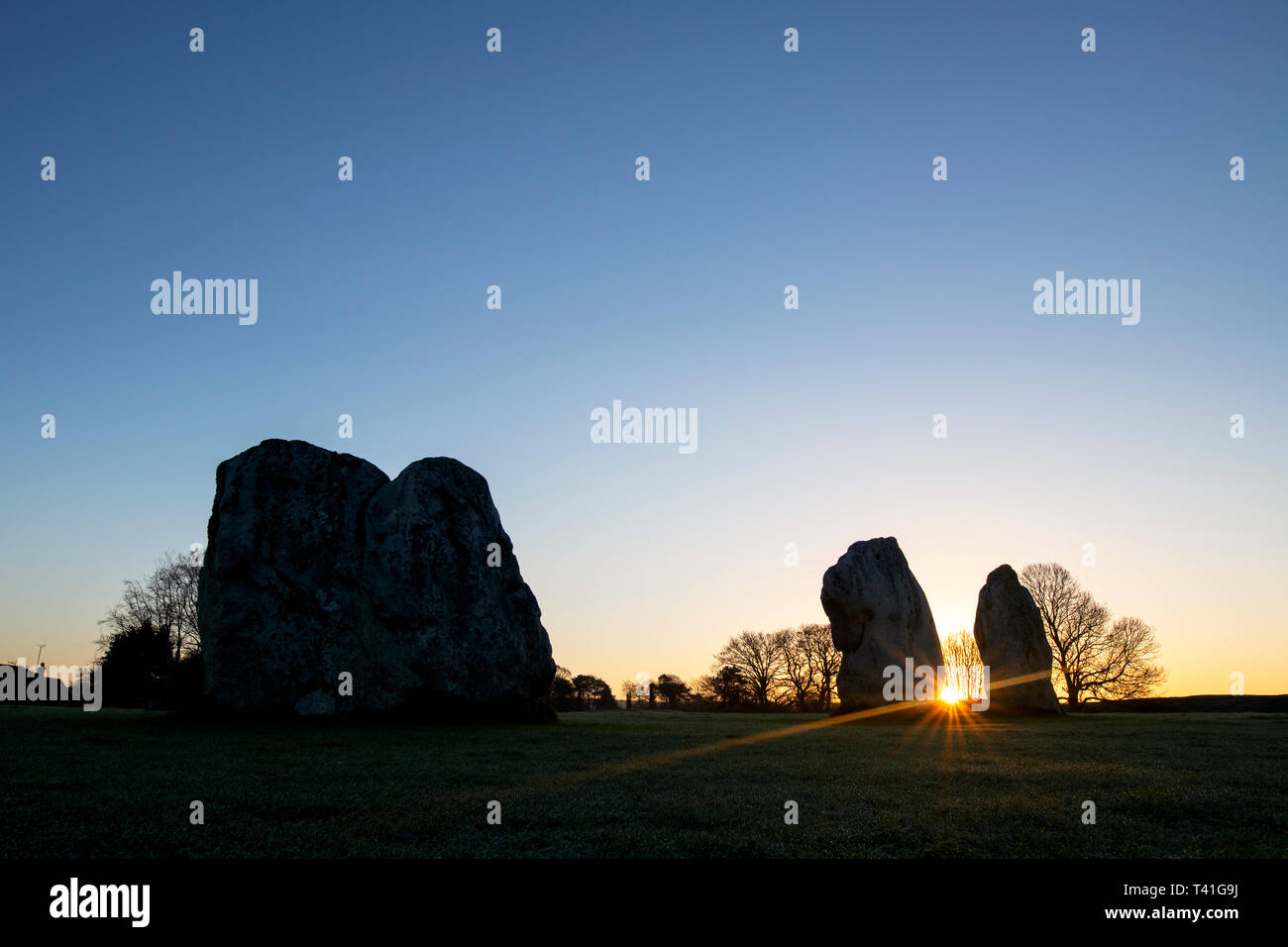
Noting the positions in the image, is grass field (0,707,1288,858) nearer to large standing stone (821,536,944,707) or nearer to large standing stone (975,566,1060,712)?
large standing stone (975,566,1060,712)

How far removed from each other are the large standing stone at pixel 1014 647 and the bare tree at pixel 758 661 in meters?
40.1

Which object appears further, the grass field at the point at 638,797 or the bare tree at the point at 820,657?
the bare tree at the point at 820,657

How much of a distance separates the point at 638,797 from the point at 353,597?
1657 centimetres

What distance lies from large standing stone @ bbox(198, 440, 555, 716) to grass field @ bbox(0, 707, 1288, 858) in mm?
4840

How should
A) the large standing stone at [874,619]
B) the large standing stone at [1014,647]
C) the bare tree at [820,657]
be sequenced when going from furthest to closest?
the bare tree at [820,657], the large standing stone at [874,619], the large standing stone at [1014,647]

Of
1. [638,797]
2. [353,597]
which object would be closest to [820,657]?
[353,597]

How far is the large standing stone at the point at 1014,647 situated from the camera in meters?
28.6

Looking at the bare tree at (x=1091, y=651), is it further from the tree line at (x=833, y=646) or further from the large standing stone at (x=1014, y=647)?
the large standing stone at (x=1014, y=647)

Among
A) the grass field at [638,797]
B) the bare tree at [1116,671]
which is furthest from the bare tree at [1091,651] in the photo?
the grass field at [638,797]

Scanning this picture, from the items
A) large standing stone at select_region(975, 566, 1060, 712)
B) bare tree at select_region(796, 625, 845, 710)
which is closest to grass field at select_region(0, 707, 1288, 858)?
large standing stone at select_region(975, 566, 1060, 712)

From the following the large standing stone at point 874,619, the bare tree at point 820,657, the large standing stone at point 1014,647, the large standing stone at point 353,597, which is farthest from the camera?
the bare tree at point 820,657

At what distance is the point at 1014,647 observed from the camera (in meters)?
29.0
